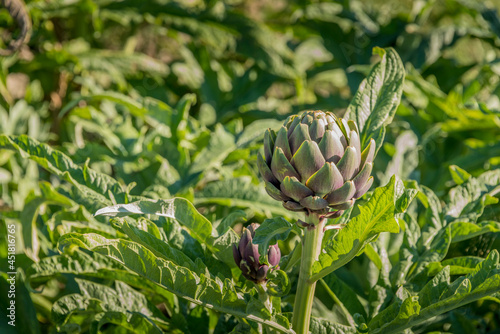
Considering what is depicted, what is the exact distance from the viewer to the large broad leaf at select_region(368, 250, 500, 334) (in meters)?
0.45

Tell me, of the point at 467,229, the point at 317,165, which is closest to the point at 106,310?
the point at 317,165

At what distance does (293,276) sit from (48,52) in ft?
3.01

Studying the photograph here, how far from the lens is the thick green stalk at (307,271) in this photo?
467 millimetres

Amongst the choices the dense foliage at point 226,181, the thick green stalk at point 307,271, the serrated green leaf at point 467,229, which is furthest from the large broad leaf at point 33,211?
the serrated green leaf at point 467,229

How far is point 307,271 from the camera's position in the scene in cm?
48

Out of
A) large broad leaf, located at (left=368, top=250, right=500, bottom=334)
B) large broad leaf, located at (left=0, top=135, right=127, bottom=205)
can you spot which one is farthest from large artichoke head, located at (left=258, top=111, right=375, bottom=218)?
large broad leaf, located at (left=0, top=135, right=127, bottom=205)

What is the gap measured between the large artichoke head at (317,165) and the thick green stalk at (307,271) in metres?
0.02

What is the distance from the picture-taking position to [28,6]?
3.91 ft

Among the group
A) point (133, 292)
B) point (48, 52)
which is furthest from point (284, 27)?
point (133, 292)

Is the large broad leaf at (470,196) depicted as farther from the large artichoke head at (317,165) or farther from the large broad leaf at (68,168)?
the large broad leaf at (68,168)

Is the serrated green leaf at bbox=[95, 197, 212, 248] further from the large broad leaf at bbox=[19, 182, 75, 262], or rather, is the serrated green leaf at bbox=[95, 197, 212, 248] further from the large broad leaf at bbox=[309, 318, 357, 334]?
the large broad leaf at bbox=[19, 182, 75, 262]

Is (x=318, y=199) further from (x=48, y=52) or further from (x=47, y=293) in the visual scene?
(x=48, y=52)

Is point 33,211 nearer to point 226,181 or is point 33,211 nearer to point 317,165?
point 226,181

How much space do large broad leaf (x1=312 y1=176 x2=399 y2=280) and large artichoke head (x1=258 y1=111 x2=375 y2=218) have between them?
2 centimetres
